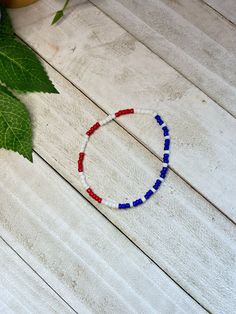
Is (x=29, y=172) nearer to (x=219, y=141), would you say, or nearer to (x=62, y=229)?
(x=62, y=229)

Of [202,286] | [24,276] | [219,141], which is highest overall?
[219,141]

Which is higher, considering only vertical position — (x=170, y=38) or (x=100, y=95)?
(x=170, y=38)

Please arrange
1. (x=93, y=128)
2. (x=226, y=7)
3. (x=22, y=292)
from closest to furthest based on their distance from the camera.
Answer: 1. (x=22, y=292)
2. (x=93, y=128)
3. (x=226, y=7)

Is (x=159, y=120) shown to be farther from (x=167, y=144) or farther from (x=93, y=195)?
(x=93, y=195)

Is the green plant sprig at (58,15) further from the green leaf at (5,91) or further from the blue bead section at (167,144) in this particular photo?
the blue bead section at (167,144)

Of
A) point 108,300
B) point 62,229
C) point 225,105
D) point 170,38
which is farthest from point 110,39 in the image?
point 108,300

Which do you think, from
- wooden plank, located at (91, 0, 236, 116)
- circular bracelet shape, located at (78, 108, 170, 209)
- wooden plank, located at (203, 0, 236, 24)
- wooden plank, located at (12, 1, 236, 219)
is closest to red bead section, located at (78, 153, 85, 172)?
circular bracelet shape, located at (78, 108, 170, 209)

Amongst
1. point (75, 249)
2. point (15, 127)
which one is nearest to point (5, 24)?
point (15, 127)

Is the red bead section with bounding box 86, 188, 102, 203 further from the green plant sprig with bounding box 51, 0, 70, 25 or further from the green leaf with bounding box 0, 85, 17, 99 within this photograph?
the green plant sprig with bounding box 51, 0, 70, 25
